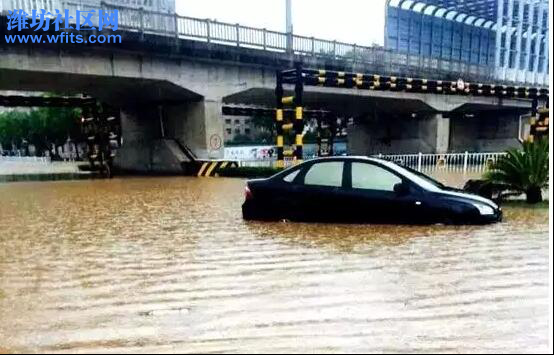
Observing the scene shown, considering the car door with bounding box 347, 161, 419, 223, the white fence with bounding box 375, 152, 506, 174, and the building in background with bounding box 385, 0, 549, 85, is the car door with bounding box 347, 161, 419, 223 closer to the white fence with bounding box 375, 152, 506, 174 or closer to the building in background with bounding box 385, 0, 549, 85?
the white fence with bounding box 375, 152, 506, 174

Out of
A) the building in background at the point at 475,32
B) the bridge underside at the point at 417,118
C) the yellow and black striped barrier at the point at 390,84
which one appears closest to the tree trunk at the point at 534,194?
the yellow and black striped barrier at the point at 390,84

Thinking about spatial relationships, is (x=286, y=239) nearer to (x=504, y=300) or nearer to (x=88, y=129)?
(x=504, y=300)

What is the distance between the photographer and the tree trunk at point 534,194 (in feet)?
32.0

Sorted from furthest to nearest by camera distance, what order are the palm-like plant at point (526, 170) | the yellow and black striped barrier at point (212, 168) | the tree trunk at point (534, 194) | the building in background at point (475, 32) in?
Result: the building in background at point (475, 32) → the yellow and black striped barrier at point (212, 168) → the tree trunk at point (534, 194) → the palm-like plant at point (526, 170)

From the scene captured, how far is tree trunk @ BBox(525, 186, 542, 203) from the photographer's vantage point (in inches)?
384

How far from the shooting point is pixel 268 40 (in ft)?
75.4

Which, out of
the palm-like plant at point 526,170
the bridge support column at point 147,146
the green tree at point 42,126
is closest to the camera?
the palm-like plant at point 526,170

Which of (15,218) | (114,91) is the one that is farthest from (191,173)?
(15,218)

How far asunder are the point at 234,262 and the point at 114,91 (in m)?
19.7

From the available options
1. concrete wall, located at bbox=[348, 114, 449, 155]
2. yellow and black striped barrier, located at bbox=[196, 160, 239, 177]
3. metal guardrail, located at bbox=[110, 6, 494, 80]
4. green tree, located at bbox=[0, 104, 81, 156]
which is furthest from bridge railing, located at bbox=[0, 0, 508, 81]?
green tree, located at bbox=[0, 104, 81, 156]

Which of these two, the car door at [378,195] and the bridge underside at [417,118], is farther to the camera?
the bridge underside at [417,118]

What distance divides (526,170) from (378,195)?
395cm

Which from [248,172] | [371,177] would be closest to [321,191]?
[371,177]

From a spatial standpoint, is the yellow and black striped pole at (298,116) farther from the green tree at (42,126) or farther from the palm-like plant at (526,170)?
the green tree at (42,126)
